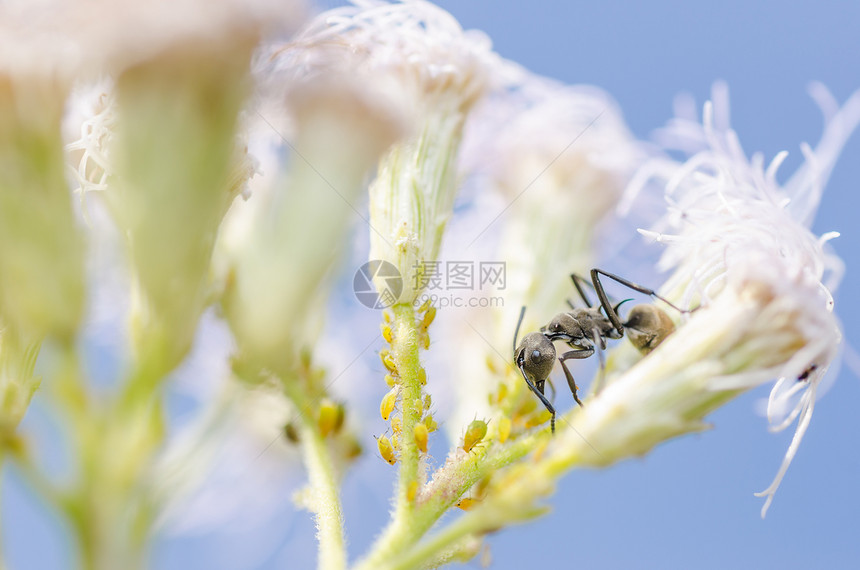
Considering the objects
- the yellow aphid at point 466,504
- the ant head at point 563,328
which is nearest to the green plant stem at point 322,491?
the yellow aphid at point 466,504

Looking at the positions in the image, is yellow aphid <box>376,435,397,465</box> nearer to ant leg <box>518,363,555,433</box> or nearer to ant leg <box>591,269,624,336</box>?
ant leg <box>518,363,555,433</box>

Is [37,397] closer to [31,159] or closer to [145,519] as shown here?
[145,519]

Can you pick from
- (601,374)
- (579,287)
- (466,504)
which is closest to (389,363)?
(466,504)

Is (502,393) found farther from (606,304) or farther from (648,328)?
(606,304)

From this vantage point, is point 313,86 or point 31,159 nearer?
point 31,159

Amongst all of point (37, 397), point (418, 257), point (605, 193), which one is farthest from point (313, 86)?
point (605, 193)
